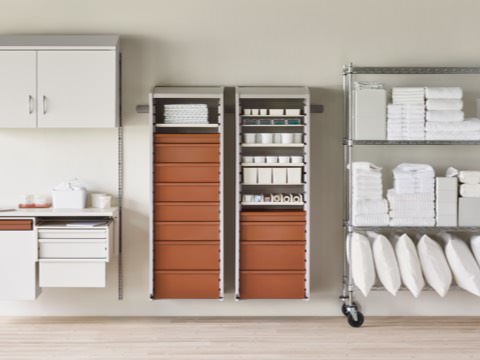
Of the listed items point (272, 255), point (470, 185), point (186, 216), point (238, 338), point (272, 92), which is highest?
point (272, 92)

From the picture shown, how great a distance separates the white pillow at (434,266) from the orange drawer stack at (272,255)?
2.66 ft

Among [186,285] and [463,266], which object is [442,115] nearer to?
[463,266]

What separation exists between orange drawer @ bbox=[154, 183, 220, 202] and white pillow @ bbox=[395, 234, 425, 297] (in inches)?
51.0

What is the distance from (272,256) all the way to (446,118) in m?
1.49

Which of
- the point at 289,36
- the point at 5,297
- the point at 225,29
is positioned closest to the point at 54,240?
the point at 5,297

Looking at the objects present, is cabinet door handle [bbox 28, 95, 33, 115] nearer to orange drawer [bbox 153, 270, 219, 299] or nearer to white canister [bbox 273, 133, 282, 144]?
orange drawer [bbox 153, 270, 219, 299]

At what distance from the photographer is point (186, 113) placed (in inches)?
158

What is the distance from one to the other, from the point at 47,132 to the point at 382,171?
2.44 metres

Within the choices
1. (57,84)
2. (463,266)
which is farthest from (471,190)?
(57,84)

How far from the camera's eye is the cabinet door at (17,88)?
155 inches

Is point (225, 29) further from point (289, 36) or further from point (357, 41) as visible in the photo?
point (357, 41)

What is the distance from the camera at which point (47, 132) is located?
4.22 m

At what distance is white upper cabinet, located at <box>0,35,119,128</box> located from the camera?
12.9ft

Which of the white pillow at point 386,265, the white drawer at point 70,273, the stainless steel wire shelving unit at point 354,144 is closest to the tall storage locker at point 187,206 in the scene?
the white drawer at point 70,273
